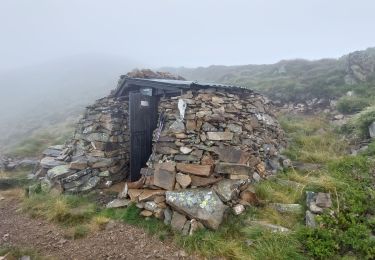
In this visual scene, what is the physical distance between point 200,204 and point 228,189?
75cm

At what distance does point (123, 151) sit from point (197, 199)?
454 centimetres

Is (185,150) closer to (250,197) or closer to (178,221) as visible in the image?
(178,221)

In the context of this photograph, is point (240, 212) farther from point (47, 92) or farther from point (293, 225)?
point (47, 92)

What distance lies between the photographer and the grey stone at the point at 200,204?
568 centimetres

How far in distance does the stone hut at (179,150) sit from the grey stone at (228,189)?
0.02 meters

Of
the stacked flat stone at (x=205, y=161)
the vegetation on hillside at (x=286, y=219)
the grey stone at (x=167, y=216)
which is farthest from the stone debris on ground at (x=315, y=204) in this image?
the grey stone at (x=167, y=216)

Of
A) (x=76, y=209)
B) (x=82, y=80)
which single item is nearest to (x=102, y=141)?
(x=76, y=209)

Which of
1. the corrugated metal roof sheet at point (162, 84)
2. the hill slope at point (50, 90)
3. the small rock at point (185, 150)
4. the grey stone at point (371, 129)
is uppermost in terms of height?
the corrugated metal roof sheet at point (162, 84)

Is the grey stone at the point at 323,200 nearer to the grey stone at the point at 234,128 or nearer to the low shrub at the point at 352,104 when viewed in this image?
the grey stone at the point at 234,128

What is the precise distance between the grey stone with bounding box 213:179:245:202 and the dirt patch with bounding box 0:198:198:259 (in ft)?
4.92

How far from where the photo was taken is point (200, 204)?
5.87m

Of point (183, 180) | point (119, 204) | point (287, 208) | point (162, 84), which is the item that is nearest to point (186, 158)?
point (183, 180)

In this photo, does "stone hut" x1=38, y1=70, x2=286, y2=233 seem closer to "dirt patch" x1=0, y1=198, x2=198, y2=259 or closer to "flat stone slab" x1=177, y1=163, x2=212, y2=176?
"flat stone slab" x1=177, y1=163, x2=212, y2=176

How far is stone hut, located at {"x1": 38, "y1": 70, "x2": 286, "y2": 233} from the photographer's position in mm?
6245
